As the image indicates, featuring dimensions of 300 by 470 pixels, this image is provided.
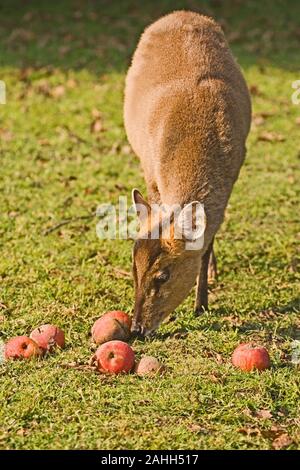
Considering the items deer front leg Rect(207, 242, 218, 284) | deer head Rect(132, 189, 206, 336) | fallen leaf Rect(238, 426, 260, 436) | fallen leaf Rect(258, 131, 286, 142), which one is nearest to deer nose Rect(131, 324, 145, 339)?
deer head Rect(132, 189, 206, 336)

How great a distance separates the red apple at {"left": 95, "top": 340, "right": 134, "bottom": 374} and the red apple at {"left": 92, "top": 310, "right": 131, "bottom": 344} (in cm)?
36

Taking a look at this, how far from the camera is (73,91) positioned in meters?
12.6

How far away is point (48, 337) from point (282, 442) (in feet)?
5.74

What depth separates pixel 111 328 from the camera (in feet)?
19.4

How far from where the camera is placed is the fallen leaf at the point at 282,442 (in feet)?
15.6

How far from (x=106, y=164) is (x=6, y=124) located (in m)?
1.99

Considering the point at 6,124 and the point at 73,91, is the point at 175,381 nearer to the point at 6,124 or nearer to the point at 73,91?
the point at 6,124

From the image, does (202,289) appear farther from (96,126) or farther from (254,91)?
(254,91)

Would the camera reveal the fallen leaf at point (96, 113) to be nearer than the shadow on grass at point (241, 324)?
No

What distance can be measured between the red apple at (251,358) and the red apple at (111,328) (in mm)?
765

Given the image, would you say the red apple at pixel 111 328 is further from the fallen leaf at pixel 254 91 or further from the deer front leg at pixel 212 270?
the fallen leaf at pixel 254 91

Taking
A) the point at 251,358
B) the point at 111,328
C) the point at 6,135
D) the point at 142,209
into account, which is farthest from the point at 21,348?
the point at 6,135

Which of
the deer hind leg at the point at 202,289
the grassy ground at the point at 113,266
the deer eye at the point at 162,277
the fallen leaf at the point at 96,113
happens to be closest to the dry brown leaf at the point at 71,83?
the grassy ground at the point at 113,266

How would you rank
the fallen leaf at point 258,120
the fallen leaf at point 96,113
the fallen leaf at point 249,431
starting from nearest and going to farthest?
1. the fallen leaf at point 249,431
2. the fallen leaf at point 258,120
3. the fallen leaf at point 96,113
